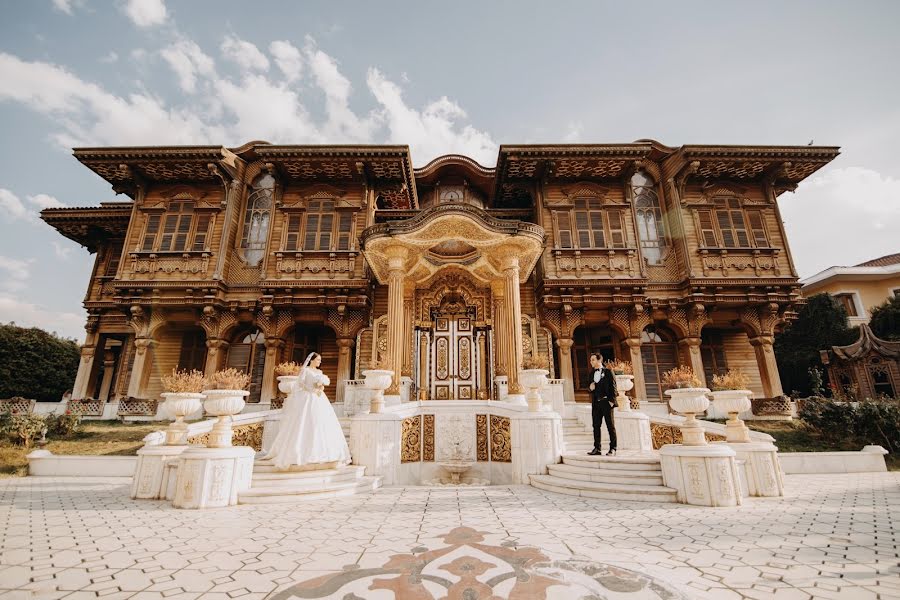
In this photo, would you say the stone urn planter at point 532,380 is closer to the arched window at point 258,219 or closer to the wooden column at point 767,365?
the wooden column at point 767,365

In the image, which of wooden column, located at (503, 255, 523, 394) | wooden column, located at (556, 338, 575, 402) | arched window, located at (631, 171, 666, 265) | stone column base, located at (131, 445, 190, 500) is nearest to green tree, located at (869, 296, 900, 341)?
arched window, located at (631, 171, 666, 265)

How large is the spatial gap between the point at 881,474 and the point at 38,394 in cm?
3151

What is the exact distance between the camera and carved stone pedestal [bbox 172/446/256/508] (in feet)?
17.3

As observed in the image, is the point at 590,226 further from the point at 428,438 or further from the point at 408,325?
the point at 428,438

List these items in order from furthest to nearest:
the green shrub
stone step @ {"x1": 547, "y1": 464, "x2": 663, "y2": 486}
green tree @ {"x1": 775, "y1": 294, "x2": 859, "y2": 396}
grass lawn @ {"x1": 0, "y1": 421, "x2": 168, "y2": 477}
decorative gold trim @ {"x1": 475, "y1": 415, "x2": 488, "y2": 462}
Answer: green tree @ {"x1": 775, "y1": 294, "x2": 859, "y2": 396} < the green shrub < grass lawn @ {"x1": 0, "y1": 421, "x2": 168, "y2": 477} < decorative gold trim @ {"x1": 475, "y1": 415, "x2": 488, "y2": 462} < stone step @ {"x1": 547, "y1": 464, "x2": 663, "y2": 486}

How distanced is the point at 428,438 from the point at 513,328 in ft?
11.6

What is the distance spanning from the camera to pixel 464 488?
659 centimetres

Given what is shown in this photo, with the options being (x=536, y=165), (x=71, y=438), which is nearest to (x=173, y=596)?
(x=71, y=438)

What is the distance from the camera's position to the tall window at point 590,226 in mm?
14055

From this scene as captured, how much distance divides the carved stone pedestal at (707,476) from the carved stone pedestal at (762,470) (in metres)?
0.63

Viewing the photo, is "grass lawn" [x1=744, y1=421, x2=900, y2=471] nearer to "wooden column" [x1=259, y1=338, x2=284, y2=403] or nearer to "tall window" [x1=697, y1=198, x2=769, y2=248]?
"tall window" [x1=697, y1=198, x2=769, y2=248]

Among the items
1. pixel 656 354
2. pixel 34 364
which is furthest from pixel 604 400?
pixel 34 364

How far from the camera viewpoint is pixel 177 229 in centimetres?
1442

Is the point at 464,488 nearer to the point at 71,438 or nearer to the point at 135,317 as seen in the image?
the point at 71,438
